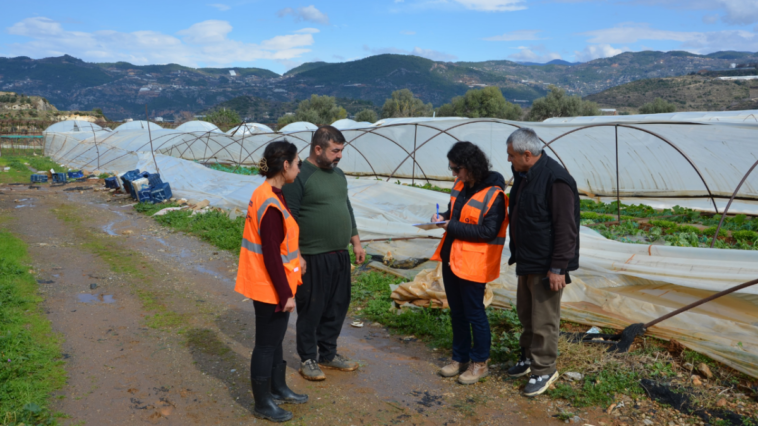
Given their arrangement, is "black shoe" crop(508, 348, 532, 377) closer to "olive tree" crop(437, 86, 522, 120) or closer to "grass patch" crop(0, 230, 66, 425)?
"grass patch" crop(0, 230, 66, 425)

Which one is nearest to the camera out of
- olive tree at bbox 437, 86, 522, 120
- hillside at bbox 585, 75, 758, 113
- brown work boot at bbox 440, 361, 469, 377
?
brown work boot at bbox 440, 361, 469, 377

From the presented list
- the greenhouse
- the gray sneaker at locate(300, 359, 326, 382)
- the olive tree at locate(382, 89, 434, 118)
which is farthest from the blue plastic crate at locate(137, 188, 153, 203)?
the olive tree at locate(382, 89, 434, 118)

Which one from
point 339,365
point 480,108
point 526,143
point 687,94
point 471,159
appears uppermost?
point 687,94

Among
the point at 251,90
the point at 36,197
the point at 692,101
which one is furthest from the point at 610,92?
the point at 251,90

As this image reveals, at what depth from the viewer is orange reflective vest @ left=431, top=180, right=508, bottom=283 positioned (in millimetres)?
3148

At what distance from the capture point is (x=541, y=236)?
2.98m

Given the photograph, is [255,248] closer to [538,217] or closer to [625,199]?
[538,217]

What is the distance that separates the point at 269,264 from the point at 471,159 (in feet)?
4.62

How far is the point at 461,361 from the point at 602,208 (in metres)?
8.67

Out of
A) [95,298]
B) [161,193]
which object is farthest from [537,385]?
[161,193]

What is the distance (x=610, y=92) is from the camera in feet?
221

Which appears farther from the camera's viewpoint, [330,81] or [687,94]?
[330,81]

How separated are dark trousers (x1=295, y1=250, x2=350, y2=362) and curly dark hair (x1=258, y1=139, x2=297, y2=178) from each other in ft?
2.39

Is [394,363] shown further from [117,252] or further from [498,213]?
[117,252]
